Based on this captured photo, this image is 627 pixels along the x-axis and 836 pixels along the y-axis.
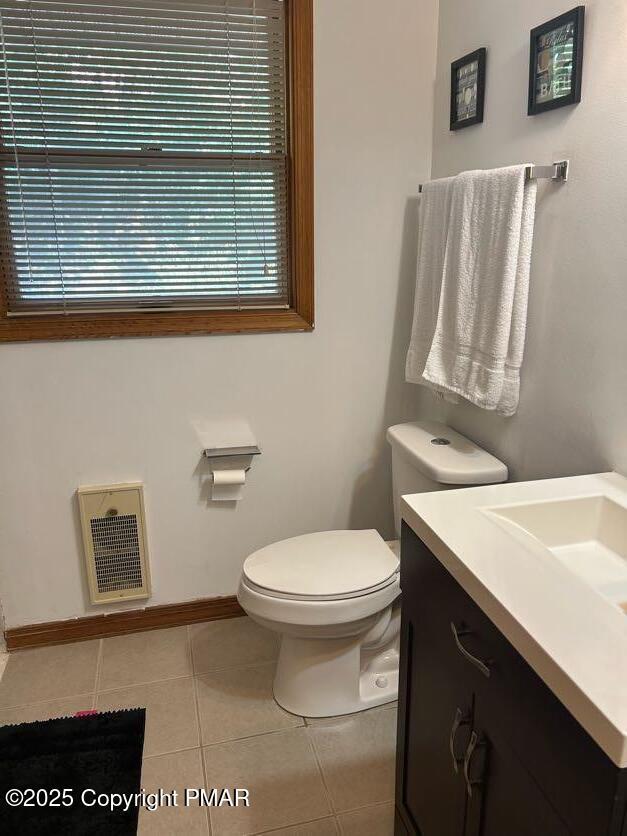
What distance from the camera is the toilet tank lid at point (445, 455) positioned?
67.0 inches

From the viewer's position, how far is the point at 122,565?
220 centimetres

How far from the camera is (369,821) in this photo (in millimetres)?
1563

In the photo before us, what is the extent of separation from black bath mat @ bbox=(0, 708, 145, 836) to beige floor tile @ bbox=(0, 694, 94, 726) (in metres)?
0.03

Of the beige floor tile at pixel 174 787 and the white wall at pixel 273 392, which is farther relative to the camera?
the white wall at pixel 273 392

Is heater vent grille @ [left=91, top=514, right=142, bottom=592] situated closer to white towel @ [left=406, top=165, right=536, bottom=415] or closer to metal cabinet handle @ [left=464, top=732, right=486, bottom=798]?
white towel @ [left=406, top=165, right=536, bottom=415]

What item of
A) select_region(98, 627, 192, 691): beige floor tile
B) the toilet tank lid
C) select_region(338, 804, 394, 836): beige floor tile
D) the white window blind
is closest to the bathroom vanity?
select_region(338, 804, 394, 836): beige floor tile

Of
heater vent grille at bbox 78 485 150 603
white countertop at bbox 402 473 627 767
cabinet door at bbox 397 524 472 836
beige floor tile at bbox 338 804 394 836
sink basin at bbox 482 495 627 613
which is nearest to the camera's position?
white countertop at bbox 402 473 627 767

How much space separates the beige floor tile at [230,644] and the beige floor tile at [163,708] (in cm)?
12

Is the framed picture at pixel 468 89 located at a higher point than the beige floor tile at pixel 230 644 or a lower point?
higher

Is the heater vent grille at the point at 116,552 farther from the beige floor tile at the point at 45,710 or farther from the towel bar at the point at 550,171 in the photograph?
the towel bar at the point at 550,171

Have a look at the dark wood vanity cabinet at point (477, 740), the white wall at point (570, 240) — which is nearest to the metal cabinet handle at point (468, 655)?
the dark wood vanity cabinet at point (477, 740)

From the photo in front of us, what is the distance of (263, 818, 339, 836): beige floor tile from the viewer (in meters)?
1.54

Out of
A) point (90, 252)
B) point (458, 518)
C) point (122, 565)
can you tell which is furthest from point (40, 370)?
point (458, 518)

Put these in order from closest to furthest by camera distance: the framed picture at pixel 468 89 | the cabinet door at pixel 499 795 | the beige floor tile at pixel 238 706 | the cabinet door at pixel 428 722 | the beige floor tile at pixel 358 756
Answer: the cabinet door at pixel 499 795
the cabinet door at pixel 428 722
the beige floor tile at pixel 358 756
the framed picture at pixel 468 89
the beige floor tile at pixel 238 706
